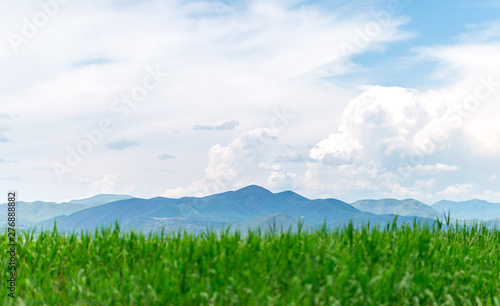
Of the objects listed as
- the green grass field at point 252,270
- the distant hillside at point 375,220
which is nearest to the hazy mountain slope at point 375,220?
the distant hillside at point 375,220

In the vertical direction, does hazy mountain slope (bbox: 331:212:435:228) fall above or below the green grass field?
above

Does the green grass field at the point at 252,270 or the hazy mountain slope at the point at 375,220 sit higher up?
the hazy mountain slope at the point at 375,220

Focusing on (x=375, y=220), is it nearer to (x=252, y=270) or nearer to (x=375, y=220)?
(x=375, y=220)

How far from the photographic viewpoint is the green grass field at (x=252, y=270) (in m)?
7.57

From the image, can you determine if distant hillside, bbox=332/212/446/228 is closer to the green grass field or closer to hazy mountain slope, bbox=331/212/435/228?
hazy mountain slope, bbox=331/212/435/228

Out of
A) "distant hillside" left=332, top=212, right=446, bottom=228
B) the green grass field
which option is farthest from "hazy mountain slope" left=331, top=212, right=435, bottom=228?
the green grass field

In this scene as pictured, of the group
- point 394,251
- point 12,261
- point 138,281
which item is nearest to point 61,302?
point 138,281

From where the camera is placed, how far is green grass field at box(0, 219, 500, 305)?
757cm

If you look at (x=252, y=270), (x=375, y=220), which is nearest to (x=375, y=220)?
(x=375, y=220)

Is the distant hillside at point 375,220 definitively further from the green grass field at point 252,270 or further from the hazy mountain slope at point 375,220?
the green grass field at point 252,270

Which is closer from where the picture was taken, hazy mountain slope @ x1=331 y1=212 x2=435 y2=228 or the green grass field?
the green grass field

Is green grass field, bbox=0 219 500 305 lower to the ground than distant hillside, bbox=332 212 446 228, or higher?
lower

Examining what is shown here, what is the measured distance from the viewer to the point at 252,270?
8156 mm

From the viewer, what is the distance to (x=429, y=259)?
9.38 m
